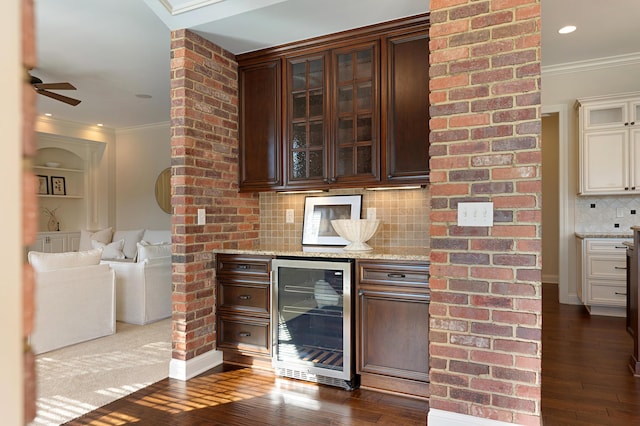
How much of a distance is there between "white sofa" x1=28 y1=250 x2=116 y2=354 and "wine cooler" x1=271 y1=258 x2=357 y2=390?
202cm

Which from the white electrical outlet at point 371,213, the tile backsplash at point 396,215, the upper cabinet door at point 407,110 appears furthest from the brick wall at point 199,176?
the upper cabinet door at point 407,110

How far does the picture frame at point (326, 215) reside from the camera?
329 cm

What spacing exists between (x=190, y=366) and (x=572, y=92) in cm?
509

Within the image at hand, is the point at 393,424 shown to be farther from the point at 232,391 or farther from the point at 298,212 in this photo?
the point at 298,212

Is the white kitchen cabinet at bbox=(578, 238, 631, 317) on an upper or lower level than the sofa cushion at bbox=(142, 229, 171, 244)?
lower

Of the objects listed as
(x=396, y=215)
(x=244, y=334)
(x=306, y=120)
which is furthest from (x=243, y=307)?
(x=306, y=120)

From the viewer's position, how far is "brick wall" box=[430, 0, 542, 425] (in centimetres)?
192

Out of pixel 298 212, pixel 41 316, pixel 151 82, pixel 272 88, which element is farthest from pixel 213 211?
pixel 151 82

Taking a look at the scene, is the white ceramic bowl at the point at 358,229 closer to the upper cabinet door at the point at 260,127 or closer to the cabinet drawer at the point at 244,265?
the cabinet drawer at the point at 244,265

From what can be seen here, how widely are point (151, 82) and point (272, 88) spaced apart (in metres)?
2.26

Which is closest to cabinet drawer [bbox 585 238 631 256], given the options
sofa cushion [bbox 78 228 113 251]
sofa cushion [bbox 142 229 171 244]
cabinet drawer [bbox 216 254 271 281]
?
cabinet drawer [bbox 216 254 271 281]

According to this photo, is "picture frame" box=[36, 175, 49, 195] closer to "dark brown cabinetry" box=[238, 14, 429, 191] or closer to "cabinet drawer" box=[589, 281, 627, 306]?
"dark brown cabinetry" box=[238, 14, 429, 191]

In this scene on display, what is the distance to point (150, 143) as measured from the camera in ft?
24.0

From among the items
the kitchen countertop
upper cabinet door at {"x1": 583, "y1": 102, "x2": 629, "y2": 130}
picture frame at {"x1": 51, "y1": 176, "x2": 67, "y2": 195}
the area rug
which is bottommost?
the area rug
